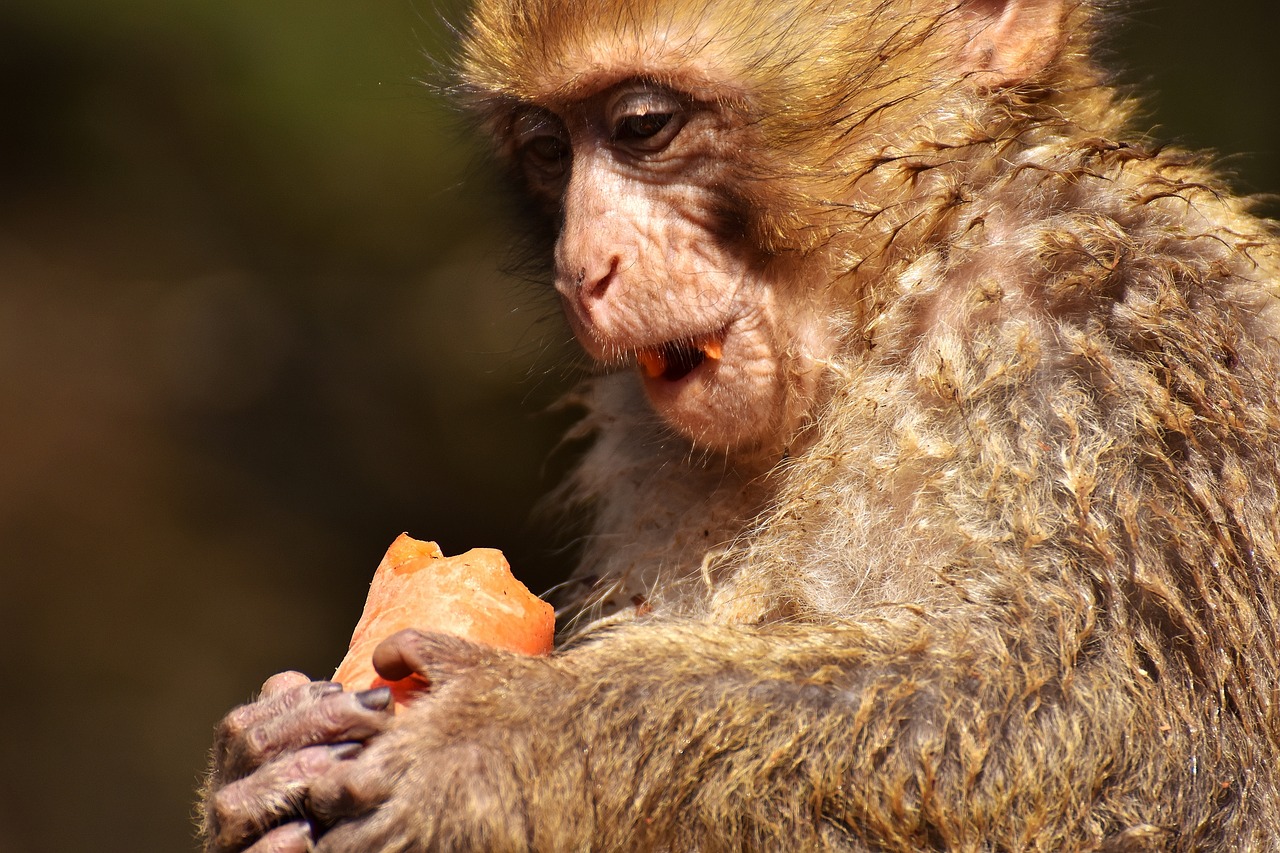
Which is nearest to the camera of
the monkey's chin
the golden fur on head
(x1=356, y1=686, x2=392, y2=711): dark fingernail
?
(x1=356, y1=686, x2=392, y2=711): dark fingernail

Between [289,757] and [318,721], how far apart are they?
94 mm

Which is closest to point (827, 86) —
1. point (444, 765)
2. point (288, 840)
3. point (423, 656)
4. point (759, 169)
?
point (759, 169)

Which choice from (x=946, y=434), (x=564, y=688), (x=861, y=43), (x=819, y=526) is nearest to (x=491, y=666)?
(x=564, y=688)

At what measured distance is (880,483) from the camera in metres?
2.87

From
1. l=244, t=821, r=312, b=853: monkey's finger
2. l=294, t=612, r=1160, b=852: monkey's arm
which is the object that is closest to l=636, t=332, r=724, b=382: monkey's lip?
l=294, t=612, r=1160, b=852: monkey's arm

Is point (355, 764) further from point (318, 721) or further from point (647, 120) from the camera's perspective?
point (647, 120)

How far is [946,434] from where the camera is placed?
110 inches

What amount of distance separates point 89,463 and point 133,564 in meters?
0.58

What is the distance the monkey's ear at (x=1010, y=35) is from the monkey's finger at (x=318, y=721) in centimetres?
187

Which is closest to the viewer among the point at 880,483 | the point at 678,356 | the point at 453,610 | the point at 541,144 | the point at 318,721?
the point at 318,721

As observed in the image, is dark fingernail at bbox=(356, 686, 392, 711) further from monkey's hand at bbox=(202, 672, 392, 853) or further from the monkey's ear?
the monkey's ear

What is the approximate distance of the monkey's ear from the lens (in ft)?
10.3

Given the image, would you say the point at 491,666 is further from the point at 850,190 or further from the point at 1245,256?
the point at 1245,256

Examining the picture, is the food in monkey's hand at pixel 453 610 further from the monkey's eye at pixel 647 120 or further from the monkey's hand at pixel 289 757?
the monkey's eye at pixel 647 120
